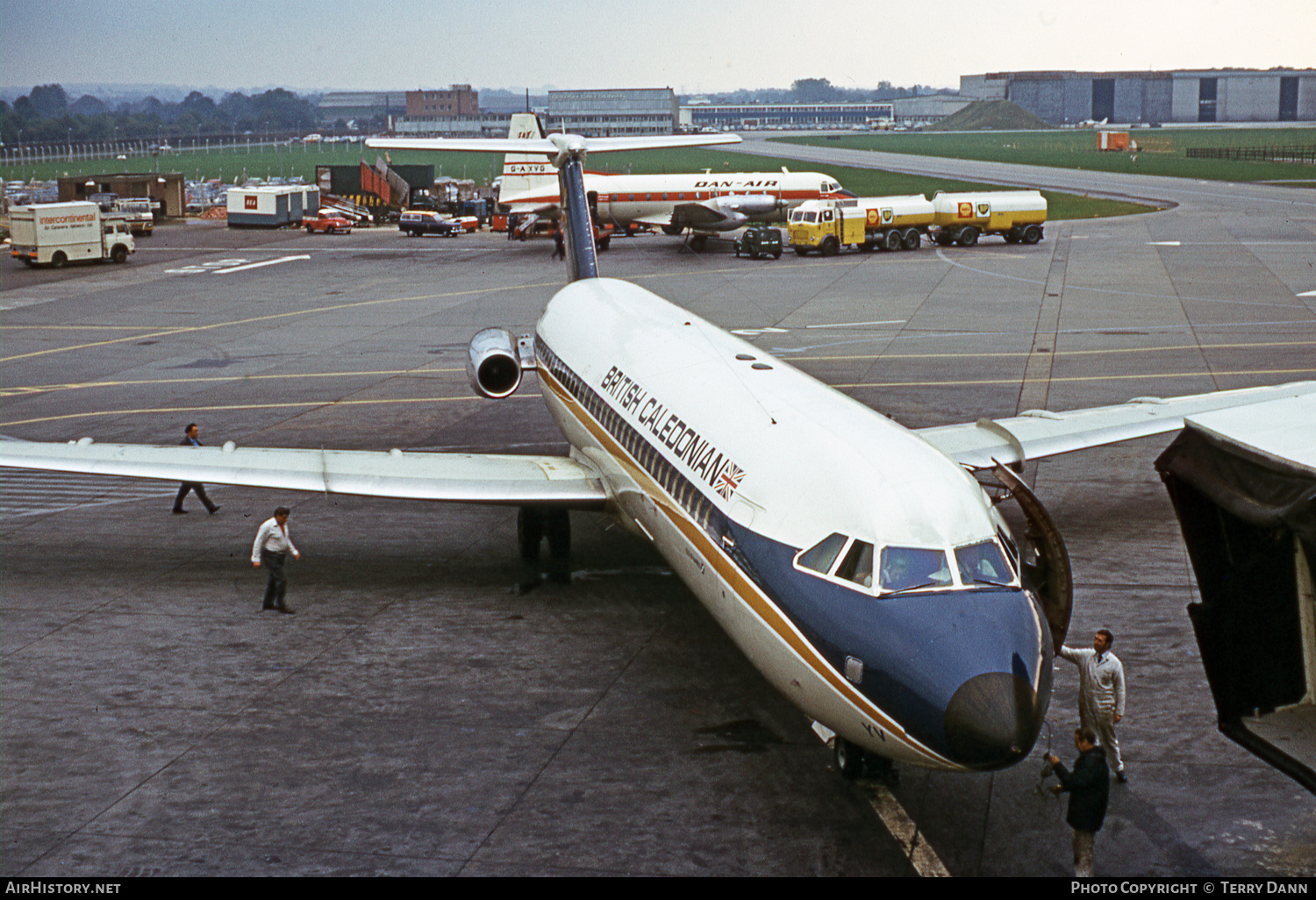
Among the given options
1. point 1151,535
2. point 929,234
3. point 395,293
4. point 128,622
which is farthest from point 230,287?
point 1151,535

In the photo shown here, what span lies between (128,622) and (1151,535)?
642 inches

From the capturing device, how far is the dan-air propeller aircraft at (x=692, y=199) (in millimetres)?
63688

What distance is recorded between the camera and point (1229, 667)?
35.9ft

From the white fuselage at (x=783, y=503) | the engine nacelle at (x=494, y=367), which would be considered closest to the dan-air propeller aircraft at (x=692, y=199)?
the engine nacelle at (x=494, y=367)

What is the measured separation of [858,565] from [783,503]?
1.39 metres

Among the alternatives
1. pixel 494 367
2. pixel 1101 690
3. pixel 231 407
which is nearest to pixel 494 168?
pixel 231 407

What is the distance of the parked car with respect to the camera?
2972 inches

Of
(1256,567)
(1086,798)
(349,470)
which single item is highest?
(1256,567)

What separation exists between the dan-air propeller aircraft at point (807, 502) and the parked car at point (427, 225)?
56.3 meters

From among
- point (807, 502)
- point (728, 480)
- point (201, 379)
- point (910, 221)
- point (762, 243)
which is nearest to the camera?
point (807, 502)

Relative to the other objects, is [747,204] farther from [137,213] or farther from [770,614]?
[770,614]

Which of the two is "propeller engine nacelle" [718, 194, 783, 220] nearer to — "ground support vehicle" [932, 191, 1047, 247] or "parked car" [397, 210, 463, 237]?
"ground support vehicle" [932, 191, 1047, 247]

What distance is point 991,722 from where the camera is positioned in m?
10.5
